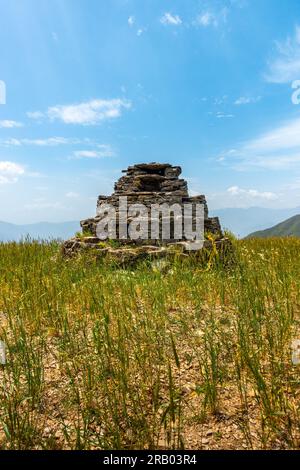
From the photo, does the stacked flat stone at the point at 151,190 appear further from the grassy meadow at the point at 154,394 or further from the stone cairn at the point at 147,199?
the grassy meadow at the point at 154,394

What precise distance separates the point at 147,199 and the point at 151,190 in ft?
9.13

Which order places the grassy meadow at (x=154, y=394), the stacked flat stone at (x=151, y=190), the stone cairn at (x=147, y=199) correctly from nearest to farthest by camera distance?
the grassy meadow at (x=154, y=394)
the stone cairn at (x=147, y=199)
the stacked flat stone at (x=151, y=190)

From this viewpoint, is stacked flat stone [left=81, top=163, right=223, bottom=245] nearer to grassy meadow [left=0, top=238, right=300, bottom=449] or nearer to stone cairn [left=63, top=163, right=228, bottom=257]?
stone cairn [left=63, top=163, right=228, bottom=257]

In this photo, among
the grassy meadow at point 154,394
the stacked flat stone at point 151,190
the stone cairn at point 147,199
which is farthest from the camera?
the stacked flat stone at point 151,190

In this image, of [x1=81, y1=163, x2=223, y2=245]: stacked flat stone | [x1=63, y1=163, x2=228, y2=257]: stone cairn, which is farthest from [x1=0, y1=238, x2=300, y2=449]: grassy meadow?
[x1=81, y1=163, x2=223, y2=245]: stacked flat stone

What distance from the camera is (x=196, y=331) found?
13.8 ft

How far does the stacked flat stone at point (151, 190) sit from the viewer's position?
1329 cm

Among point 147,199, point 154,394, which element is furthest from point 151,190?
point 154,394

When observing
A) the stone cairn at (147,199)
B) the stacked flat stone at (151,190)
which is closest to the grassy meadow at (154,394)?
the stone cairn at (147,199)

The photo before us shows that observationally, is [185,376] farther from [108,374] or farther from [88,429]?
[88,429]

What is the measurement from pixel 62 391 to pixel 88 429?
601 mm

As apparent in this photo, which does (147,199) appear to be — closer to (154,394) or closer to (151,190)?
(151,190)

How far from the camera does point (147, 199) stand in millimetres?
13867

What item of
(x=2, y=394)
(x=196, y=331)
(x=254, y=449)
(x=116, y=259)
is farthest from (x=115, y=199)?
(x=254, y=449)
